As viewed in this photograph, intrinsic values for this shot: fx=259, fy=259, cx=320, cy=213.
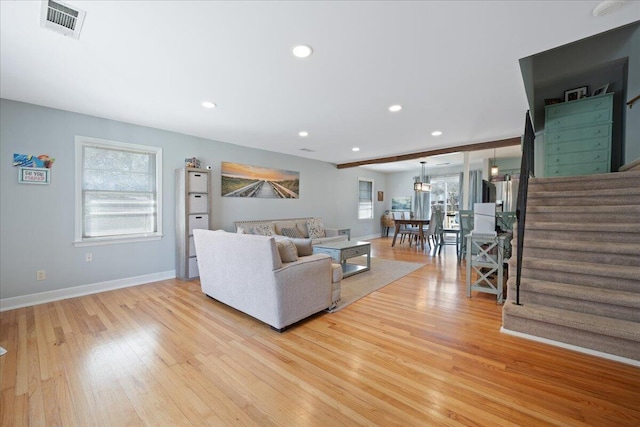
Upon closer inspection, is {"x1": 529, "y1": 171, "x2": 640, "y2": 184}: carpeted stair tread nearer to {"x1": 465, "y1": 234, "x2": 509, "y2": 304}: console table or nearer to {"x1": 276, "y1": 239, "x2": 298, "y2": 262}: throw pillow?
{"x1": 465, "y1": 234, "x2": 509, "y2": 304}: console table

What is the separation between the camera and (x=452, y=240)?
8.62 meters

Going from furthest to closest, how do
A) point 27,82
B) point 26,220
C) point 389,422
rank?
1. point 26,220
2. point 27,82
3. point 389,422

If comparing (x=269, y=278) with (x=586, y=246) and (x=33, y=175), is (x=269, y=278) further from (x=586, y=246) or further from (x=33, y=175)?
(x=33, y=175)

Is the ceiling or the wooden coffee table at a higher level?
the ceiling

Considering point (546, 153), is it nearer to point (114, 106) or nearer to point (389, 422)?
point (389, 422)

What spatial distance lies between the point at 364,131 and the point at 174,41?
10.1 ft

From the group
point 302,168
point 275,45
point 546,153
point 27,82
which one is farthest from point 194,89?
point 546,153

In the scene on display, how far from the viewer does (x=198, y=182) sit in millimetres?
4297

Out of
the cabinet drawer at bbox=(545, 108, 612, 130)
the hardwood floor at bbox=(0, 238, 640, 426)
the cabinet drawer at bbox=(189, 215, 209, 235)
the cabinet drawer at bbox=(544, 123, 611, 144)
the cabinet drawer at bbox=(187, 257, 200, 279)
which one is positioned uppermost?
the cabinet drawer at bbox=(545, 108, 612, 130)

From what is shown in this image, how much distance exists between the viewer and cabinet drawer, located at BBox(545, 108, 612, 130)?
384cm

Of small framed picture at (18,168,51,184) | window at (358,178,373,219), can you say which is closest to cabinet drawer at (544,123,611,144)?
window at (358,178,373,219)

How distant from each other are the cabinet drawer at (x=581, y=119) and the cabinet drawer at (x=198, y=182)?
577cm

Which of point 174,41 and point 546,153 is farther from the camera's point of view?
point 546,153

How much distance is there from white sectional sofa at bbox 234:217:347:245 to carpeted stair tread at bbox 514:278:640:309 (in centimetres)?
316
